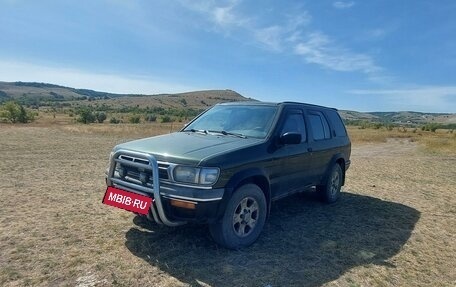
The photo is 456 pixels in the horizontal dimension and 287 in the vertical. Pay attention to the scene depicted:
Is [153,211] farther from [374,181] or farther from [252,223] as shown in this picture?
[374,181]

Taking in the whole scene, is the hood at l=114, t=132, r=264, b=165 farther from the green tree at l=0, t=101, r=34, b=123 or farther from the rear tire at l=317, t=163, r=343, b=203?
the green tree at l=0, t=101, r=34, b=123

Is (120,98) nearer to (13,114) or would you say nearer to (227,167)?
(13,114)

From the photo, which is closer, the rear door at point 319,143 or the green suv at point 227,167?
the green suv at point 227,167

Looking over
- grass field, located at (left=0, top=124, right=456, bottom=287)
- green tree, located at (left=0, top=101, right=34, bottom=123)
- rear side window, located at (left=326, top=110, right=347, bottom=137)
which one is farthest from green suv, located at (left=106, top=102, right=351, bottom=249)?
green tree, located at (left=0, top=101, right=34, bottom=123)

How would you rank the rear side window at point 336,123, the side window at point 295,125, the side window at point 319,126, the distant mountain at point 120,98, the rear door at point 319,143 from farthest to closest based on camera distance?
the distant mountain at point 120,98 < the rear side window at point 336,123 < the side window at point 319,126 < the rear door at point 319,143 < the side window at point 295,125

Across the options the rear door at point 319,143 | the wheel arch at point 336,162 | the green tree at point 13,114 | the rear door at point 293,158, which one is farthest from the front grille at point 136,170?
the green tree at point 13,114

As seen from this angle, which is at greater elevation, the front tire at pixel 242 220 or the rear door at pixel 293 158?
the rear door at pixel 293 158

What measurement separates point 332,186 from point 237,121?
2.70 meters

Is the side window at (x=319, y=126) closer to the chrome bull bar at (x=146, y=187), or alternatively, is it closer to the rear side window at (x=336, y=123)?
the rear side window at (x=336, y=123)

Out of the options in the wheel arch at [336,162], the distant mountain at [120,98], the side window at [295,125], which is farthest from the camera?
the distant mountain at [120,98]

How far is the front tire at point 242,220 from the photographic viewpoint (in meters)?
3.83

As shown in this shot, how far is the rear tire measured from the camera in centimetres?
624

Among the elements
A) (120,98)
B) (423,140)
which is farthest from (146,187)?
(120,98)

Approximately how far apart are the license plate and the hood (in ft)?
1.62
